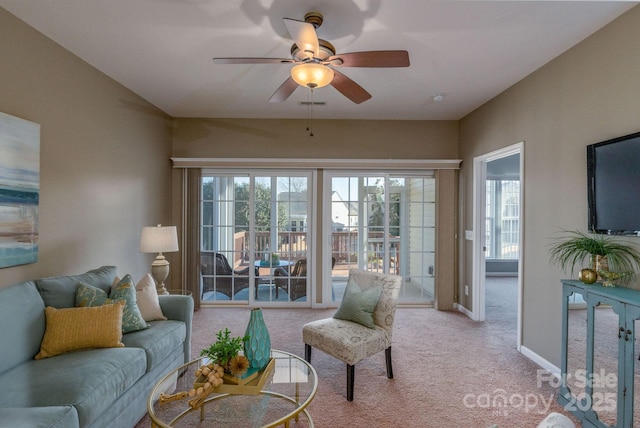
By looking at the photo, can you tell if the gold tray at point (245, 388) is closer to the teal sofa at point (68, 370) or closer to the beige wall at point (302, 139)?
the teal sofa at point (68, 370)

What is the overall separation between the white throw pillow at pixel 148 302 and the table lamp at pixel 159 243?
68 centimetres

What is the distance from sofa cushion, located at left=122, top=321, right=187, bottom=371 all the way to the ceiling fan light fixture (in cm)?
211

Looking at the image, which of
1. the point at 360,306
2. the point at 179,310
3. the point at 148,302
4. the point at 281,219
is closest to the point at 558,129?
the point at 360,306

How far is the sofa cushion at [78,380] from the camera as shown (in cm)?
162

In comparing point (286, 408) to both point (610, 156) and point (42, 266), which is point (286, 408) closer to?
point (42, 266)

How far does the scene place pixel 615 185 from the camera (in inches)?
86.2

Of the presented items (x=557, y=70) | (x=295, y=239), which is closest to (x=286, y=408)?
(x=295, y=239)

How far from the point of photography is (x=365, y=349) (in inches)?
99.3

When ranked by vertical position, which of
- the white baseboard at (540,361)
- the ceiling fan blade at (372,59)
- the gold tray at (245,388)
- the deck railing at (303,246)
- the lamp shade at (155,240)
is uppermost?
the ceiling fan blade at (372,59)

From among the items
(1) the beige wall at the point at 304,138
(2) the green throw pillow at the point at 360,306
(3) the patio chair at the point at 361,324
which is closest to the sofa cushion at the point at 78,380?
(3) the patio chair at the point at 361,324

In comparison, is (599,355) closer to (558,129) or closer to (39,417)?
(558,129)

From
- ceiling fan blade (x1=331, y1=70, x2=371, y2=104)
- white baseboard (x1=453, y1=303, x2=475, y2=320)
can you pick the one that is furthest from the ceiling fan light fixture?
white baseboard (x1=453, y1=303, x2=475, y2=320)

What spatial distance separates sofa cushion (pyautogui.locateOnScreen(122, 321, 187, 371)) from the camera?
2229 mm

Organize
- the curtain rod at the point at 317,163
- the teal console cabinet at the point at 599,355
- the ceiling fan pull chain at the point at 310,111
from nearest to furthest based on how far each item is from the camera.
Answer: the teal console cabinet at the point at 599,355, the ceiling fan pull chain at the point at 310,111, the curtain rod at the point at 317,163
